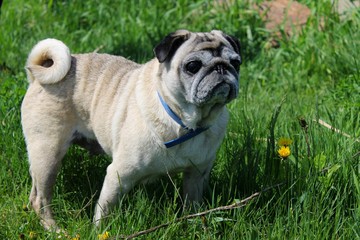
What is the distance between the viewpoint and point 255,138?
4.43m

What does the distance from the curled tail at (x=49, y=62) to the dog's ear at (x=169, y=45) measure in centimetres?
69

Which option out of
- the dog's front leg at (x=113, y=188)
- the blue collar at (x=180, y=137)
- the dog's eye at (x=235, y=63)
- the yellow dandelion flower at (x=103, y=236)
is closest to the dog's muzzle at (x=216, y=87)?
the dog's eye at (x=235, y=63)

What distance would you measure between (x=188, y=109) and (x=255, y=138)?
901mm

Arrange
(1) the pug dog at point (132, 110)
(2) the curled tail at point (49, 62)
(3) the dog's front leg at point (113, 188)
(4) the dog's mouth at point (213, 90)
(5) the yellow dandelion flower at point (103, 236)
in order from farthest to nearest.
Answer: (2) the curled tail at point (49, 62)
(3) the dog's front leg at point (113, 188)
(1) the pug dog at point (132, 110)
(4) the dog's mouth at point (213, 90)
(5) the yellow dandelion flower at point (103, 236)

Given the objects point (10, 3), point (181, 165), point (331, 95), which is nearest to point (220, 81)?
point (181, 165)

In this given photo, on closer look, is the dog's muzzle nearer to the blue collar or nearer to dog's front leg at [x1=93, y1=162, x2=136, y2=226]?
the blue collar

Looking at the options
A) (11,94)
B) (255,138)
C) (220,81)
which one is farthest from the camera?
(11,94)

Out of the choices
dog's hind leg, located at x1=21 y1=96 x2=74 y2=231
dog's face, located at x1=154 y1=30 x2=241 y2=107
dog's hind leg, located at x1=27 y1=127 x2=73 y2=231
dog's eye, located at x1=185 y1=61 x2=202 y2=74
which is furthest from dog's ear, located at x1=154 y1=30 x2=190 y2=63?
dog's hind leg, located at x1=27 y1=127 x2=73 y2=231

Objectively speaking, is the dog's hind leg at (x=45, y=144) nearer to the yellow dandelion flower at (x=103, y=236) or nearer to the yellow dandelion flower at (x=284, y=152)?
the yellow dandelion flower at (x=103, y=236)

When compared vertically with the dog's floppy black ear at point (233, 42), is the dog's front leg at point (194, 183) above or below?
below

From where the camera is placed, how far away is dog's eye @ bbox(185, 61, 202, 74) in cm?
356

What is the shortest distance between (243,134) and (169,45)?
3.47ft

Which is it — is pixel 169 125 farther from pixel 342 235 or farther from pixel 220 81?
pixel 342 235

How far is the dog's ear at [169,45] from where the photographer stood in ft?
11.8
